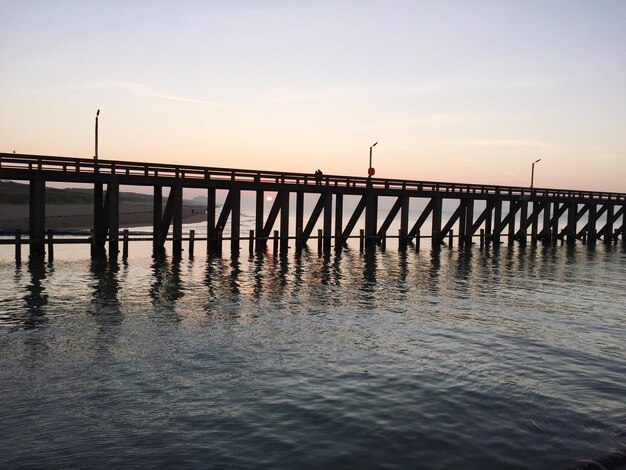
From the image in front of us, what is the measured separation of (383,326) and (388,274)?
37.1 ft

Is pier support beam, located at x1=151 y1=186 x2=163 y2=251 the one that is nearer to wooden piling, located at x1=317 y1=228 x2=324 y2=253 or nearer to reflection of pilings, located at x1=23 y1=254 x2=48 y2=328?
reflection of pilings, located at x1=23 y1=254 x2=48 y2=328

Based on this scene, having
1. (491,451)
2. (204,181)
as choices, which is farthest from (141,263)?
(491,451)

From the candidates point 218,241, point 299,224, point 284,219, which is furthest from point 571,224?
point 218,241

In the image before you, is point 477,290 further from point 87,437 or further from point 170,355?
point 87,437

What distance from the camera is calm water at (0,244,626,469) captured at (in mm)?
7078

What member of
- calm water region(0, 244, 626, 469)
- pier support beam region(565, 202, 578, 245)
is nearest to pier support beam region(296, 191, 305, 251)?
calm water region(0, 244, 626, 469)

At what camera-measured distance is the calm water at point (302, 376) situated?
7078mm

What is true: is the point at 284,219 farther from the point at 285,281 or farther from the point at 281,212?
the point at 285,281

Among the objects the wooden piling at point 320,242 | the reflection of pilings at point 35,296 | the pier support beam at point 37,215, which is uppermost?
the pier support beam at point 37,215

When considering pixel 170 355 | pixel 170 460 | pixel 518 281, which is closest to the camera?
pixel 170 460

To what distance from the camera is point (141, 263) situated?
26.4 meters

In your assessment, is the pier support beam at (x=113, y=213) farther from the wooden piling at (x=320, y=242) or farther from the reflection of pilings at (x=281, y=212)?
the wooden piling at (x=320, y=242)

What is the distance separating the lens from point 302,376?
9.91 meters

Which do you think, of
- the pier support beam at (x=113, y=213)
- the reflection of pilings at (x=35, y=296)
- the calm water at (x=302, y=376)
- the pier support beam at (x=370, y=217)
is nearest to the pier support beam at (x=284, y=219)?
the pier support beam at (x=370, y=217)
